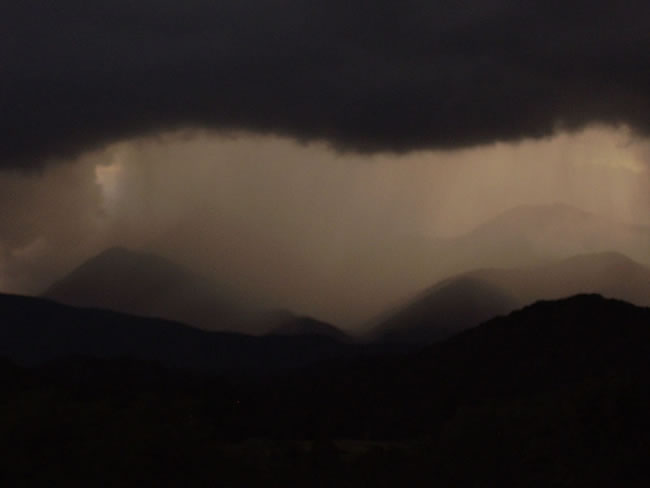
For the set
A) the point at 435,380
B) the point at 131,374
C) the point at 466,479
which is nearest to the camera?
the point at 466,479

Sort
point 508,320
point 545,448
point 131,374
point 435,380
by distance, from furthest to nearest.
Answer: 1. point 508,320
2. point 131,374
3. point 435,380
4. point 545,448

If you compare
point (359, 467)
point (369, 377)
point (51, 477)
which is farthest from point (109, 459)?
point (369, 377)

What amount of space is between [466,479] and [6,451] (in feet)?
112

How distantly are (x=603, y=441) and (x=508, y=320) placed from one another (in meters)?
106

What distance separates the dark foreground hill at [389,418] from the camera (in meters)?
48.3

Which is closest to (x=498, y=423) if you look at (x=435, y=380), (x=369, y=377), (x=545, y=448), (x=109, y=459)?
(x=545, y=448)

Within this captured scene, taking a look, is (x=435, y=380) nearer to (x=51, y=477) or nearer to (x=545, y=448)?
(x=545, y=448)

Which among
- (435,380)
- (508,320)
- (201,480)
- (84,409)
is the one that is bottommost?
(201,480)

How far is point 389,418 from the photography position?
145 m

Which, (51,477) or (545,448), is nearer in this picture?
(51,477)

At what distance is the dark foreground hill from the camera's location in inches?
1903

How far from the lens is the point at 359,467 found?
238ft

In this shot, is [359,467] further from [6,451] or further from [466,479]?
[6,451]

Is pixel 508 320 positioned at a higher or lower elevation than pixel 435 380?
higher
